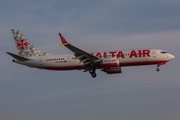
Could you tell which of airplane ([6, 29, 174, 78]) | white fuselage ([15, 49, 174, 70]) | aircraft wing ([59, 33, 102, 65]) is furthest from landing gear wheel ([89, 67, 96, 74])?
aircraft wing ([59, 33, 102, 65])

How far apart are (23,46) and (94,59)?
1673cm

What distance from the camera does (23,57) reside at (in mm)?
49031

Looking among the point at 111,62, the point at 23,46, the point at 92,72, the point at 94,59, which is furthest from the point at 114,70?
the point at 23,46

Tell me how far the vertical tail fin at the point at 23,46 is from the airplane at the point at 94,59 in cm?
79

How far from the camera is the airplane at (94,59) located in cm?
4494

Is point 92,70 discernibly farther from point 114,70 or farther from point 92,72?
point 114,70

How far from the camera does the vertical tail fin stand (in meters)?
52.4

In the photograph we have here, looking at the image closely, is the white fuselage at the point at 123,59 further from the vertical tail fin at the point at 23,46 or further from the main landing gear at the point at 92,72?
the vertical tail fin at the point at 23,46

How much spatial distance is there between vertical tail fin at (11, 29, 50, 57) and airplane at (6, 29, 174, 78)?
787mm

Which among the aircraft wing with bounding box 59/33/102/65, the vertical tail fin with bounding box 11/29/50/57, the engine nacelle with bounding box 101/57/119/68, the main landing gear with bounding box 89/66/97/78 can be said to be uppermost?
the vertical tail fin with bounding box 11/29/50/57

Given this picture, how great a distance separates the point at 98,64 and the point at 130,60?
5.83 meters

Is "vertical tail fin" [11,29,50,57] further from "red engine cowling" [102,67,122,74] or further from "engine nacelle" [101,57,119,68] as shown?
"engine nacelle" [101,57,119,68]

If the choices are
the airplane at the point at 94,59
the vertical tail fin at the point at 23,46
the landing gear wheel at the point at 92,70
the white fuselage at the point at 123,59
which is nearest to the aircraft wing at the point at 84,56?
the airplane at the point at 94,59

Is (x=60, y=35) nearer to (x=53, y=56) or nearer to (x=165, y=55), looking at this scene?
(x=53, y=56)
